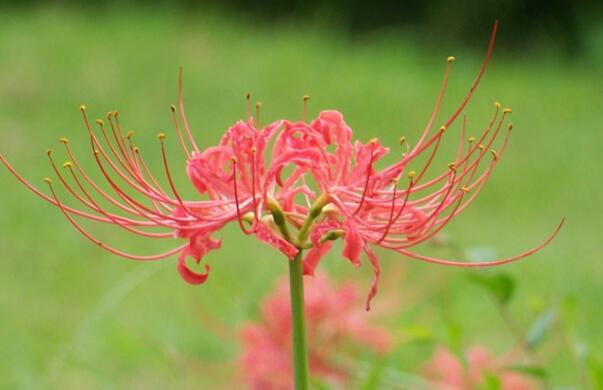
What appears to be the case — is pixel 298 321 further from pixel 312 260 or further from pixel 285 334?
pixel 285 334

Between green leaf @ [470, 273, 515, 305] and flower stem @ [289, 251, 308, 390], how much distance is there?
40cm

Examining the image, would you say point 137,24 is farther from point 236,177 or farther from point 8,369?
point 236,177

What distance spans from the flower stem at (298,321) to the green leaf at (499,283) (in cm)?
40

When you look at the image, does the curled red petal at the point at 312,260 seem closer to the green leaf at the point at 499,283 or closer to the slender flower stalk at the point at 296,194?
the slender flower stalk at the point at 296,194

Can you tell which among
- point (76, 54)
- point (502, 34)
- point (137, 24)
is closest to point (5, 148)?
point (76, 54)

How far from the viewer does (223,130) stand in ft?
12.2

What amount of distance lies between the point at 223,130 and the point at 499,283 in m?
2.57

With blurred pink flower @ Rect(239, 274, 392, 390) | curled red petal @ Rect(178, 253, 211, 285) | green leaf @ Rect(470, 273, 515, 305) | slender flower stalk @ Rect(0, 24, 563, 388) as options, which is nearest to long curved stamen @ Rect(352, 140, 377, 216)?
slender flower stalk @ Rect(0, 24, 563, 388)

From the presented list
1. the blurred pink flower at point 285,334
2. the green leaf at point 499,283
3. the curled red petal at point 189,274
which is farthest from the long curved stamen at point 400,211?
the blurred pink flower at point 285,334

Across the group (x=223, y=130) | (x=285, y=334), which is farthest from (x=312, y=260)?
(x=223, y=130)

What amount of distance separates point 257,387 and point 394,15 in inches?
185

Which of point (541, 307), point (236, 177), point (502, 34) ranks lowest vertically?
point (502, 34)

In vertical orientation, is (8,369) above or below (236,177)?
below

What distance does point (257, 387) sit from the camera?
1565mm
